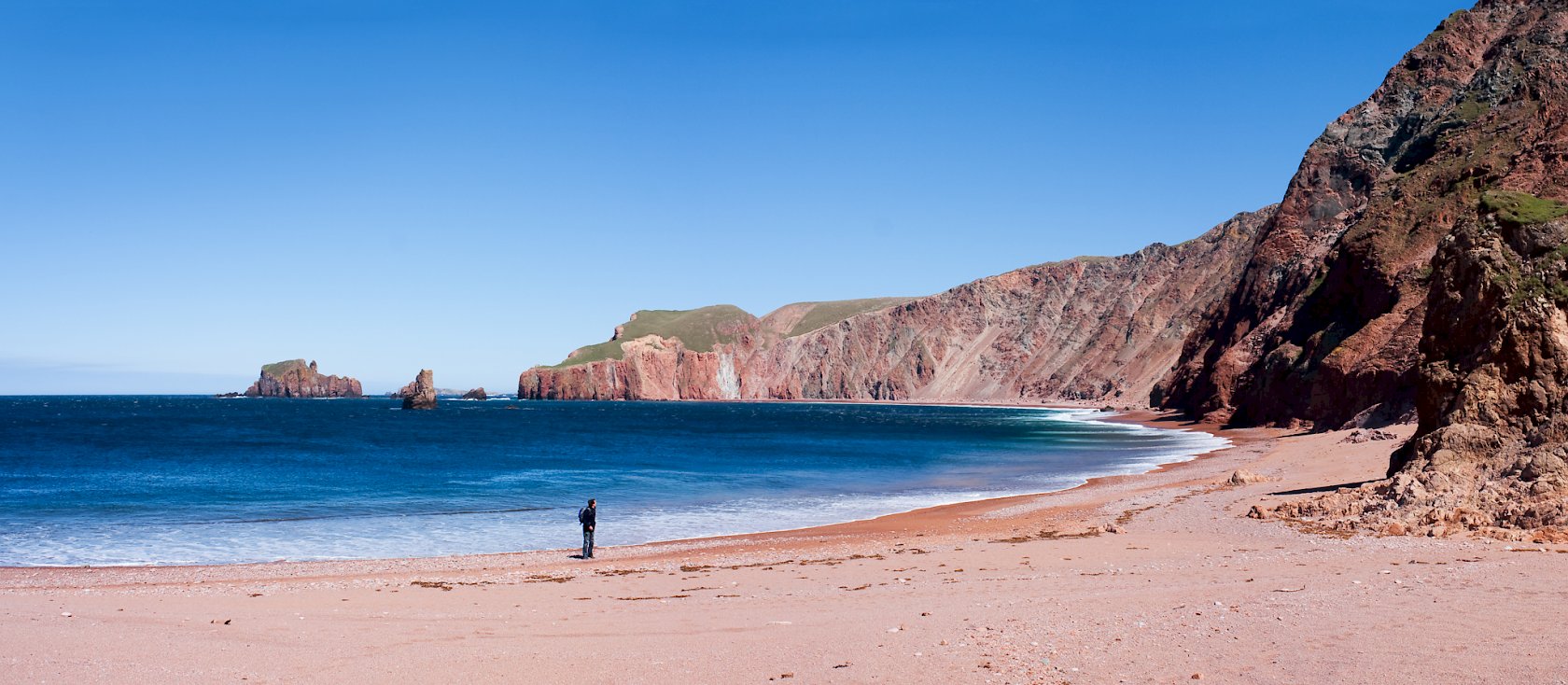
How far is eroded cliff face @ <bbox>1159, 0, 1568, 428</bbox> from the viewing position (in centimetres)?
5488

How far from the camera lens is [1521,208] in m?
22.2

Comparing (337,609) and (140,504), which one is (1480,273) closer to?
(337,609)

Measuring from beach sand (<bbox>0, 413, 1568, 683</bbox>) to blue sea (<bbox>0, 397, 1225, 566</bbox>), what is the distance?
15.5 feet

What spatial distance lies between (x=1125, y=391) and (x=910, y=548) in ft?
467

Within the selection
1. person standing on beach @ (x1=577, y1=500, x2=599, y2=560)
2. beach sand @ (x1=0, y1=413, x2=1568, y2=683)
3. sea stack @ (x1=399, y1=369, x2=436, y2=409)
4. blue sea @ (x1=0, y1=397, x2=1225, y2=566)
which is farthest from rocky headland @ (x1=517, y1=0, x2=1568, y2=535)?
sea stack @ (x1=399, y1=369, x2=436, y2=409)

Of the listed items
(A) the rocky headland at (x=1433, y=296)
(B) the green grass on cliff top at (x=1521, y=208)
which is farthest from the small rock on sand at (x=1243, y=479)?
(B) the green grass on cliff top at (x=1521, y=208)

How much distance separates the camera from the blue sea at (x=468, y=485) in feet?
Answer: 82.4

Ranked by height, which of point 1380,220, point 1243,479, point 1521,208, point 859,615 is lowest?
point 859,615

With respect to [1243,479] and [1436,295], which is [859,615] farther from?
[1243,479]

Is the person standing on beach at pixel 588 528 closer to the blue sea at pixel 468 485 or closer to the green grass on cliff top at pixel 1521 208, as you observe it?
the blue sea at pixel 468 485

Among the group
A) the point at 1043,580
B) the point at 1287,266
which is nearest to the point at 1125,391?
the point at 1287,266

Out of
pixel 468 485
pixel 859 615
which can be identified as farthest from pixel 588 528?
pixel 468 485

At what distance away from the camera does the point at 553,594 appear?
51.4ft

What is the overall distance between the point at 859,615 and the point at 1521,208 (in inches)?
724
